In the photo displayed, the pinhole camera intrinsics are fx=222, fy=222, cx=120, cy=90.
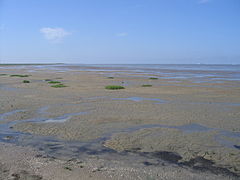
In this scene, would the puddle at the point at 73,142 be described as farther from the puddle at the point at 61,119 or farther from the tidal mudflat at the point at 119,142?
the puddle at the point at 61,119

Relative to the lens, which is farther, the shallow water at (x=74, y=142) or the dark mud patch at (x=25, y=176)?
the shallow water at (x=74, y=142)

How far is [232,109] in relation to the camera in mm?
13805

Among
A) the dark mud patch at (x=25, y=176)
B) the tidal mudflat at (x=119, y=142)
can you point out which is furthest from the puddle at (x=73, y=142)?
the dark mud patch at (x=25, y=176)

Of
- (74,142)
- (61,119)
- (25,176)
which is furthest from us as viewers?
(61,119)

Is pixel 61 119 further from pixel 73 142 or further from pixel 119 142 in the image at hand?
pixel 119 142

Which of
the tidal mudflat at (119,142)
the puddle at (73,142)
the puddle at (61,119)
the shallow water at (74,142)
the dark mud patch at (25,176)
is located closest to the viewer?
the dark mud patch at (25,176)

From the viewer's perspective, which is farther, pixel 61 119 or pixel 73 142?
pixel 61 119

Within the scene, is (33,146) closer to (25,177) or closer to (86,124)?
(25,177)

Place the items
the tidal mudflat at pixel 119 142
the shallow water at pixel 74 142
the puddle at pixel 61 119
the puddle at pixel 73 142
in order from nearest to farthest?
the tidal mudflat at pixel 119 142
the puddle at pixel 73 142
the shallow water at pixel 74 142
the puddle at pixel 61 119

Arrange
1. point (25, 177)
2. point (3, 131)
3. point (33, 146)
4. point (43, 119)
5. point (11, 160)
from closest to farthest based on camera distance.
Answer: point (25, 177), point (11, 160), point (33, 146), point (3, 131), point (43, 119)

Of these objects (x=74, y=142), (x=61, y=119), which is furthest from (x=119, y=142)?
(x=61, y=119)

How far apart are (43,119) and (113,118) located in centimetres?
357

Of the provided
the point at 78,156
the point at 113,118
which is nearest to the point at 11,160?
the point at 78,156

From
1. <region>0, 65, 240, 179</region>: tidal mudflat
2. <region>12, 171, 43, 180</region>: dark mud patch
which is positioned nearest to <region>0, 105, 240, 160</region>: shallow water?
<region>0, 65, 240, 179</region>: tidal mudflat
